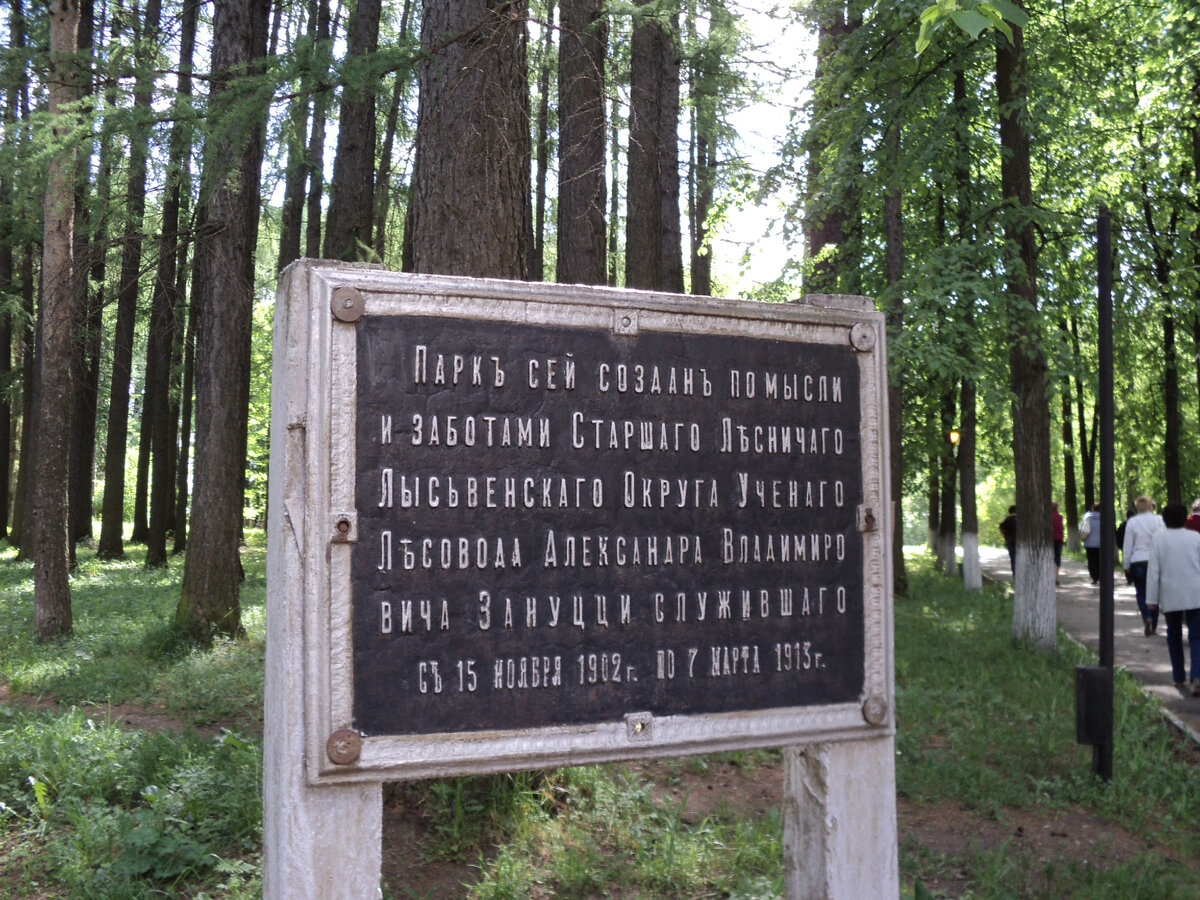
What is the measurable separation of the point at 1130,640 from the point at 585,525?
13.2 m

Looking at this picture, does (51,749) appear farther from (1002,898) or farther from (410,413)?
(1002,898)

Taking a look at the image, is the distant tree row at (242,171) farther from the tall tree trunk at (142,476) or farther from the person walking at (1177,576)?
the person walking at (1177,576)

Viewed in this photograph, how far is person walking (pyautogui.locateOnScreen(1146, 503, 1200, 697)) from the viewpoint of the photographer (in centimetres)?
986

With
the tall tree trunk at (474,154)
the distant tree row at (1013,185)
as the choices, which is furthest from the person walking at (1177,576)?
the tall tree trunk at (474,154)

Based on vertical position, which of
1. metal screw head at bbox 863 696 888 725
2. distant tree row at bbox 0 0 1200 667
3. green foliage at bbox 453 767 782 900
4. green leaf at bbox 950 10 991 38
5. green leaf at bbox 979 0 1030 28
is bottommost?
green foliage at bbox 453 767 782 900

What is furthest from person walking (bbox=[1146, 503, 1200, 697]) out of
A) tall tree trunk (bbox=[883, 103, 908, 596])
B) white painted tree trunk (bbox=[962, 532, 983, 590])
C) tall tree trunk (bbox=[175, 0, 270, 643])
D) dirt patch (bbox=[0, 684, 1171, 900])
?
tall tree trunk (bbox=[175, 0, 270, 643])

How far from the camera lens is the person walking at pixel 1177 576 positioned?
9.86m

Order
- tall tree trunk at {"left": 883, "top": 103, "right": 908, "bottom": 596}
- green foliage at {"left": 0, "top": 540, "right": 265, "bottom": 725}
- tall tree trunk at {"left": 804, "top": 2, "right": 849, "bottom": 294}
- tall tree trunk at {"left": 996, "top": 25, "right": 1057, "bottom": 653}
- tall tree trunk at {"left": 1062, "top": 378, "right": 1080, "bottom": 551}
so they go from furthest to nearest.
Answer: tall tree trunk at {"left": 1062, "top": 378, "right": 1080, "bottom": 551}
tall tree trunk at {"left": 804, "top": 2, "right": 849, "bottom": 294}
tall tree trunk at {"left": 883, "top": 103, "right": 908, "bottom": 596}
tall tree trunk at {"left": 996, "top": 25, "right": 1057, "bottom": 653}
green foliage at {"left": 0, "top": 540, "right": 265, "bottom": 725}

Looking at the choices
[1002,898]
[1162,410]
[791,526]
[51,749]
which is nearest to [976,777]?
[1002,898]

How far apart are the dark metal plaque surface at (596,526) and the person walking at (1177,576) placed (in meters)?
7.75

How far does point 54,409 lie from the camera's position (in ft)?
36.9

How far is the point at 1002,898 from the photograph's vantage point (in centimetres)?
485

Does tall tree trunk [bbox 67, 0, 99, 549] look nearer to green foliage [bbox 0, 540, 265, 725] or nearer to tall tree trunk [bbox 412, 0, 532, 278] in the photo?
green foliage [bbox 0, 540, 265, 725]

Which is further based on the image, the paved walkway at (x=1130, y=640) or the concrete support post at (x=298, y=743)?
the paved walkway at (x=1130, y=640)
